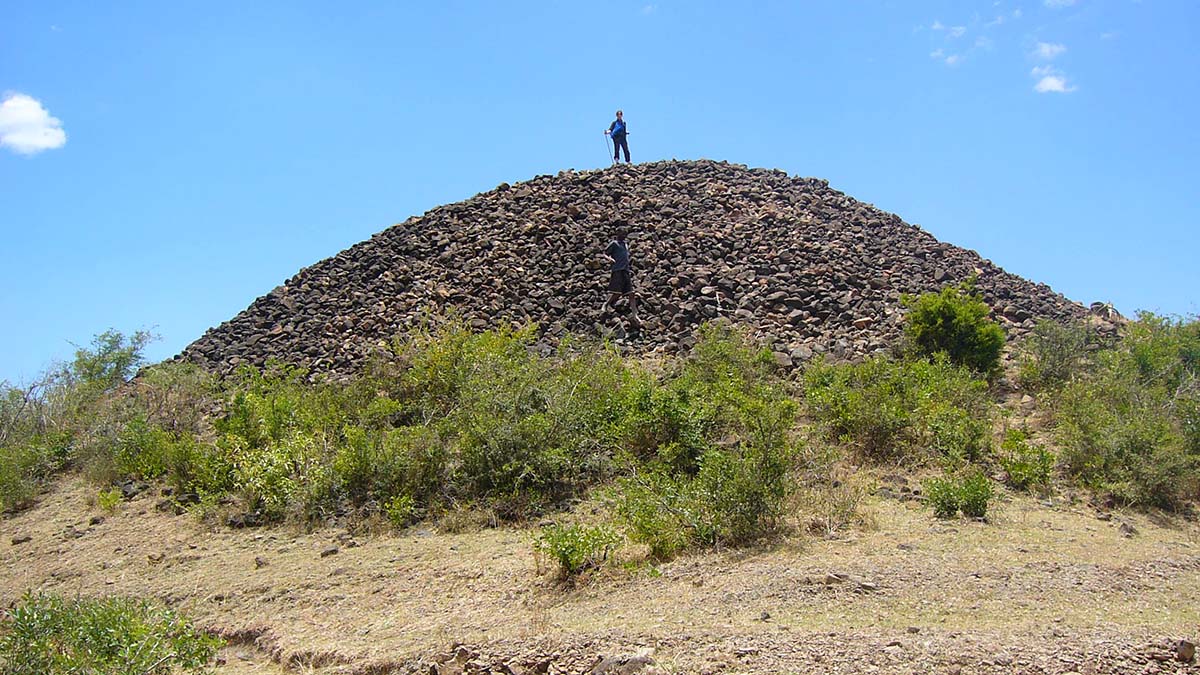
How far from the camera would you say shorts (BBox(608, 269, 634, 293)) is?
1638 centimetres

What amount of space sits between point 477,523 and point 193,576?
2.71 m

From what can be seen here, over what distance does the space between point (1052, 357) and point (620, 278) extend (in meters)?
7.06

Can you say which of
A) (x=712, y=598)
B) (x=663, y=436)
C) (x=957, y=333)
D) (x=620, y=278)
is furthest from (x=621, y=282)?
(x=712, y=598)

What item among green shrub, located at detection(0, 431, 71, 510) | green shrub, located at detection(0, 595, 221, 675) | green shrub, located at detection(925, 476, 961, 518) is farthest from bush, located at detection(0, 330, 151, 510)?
green shrub, located at detection(925, 476, 961, 518)

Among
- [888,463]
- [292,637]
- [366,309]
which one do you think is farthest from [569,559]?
[366,309]

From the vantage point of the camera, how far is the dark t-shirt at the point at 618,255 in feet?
54.5

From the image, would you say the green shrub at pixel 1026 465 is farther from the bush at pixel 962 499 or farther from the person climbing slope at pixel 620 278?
the person climbing slope at pixel 620 278

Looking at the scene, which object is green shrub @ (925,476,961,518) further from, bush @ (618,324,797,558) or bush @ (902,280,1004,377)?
bush @ (902,280,1004,377)

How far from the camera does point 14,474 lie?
12.5 meters

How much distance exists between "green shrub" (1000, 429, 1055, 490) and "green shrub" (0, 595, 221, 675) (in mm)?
7641

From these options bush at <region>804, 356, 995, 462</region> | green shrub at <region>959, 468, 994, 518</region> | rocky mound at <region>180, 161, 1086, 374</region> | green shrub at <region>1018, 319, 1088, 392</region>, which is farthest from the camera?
Answer: rocky mound at <region>180, 161, 1086, 374</region>

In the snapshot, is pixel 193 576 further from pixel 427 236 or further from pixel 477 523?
pixel 427 236

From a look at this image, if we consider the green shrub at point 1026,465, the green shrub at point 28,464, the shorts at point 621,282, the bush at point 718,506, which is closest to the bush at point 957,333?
the green shrub at point 1026,465

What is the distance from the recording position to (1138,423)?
9.58 m
